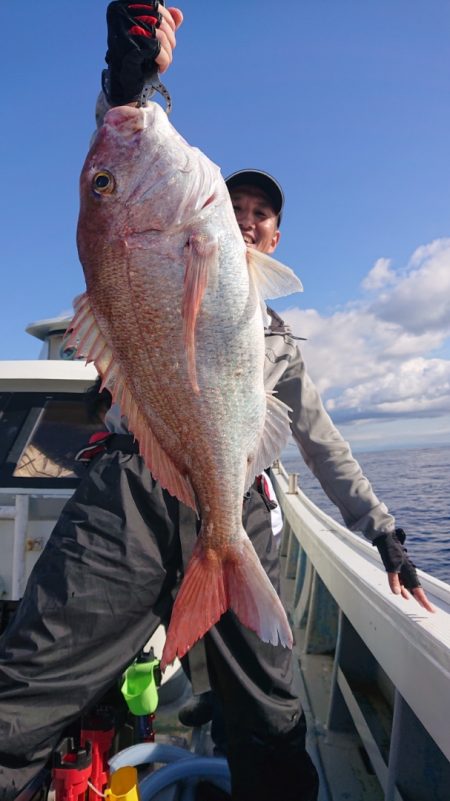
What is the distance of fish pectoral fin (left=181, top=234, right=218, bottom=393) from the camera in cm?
165

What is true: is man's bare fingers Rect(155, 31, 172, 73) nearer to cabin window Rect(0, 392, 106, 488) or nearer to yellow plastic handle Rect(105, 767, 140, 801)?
yellow plastic handle Rect(105, 767, 140, 801)

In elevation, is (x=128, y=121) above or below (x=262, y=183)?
below

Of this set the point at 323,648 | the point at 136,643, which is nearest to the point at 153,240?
the point at 136,643

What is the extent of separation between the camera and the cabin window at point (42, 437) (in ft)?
13.7

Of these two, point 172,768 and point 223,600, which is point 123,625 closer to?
point 223,600

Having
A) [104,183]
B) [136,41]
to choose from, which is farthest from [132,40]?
[104,183]

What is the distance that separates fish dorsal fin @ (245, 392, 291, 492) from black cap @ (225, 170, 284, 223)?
1.23 meters

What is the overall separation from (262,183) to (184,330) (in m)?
1.33

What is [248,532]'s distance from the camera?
84.4 inches

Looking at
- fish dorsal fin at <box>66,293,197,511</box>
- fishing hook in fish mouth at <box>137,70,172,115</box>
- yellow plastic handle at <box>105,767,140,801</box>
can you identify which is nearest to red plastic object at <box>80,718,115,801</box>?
yellow plastic handle at <box>105,767,140,801</box>

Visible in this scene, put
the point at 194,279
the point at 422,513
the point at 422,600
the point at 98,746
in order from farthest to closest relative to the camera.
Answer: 1. the point at 422,513
2. the point at 422,600
3. the point at 98,746
4. the point at 194,279

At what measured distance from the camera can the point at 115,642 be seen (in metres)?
1.94

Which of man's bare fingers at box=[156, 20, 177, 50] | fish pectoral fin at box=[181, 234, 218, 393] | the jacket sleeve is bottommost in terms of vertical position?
the jacket sleeve

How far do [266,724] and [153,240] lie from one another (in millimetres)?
1772
